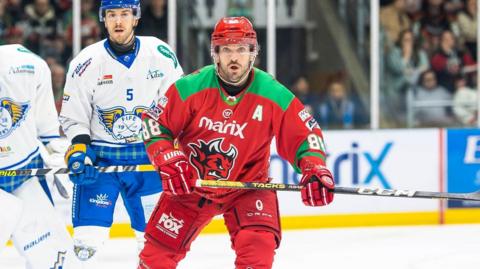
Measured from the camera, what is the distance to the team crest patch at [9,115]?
439 centimetres

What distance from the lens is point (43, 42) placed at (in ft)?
25.3

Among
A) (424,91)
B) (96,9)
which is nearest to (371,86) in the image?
(424,91)

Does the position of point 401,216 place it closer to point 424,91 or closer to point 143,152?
point 424,91

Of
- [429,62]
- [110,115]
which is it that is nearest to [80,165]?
[110,115]

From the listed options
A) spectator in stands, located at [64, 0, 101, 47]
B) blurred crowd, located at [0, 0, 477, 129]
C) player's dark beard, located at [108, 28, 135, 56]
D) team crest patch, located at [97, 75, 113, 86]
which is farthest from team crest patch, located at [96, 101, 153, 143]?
spectator in stands, located at [64, 0, 101, 47]

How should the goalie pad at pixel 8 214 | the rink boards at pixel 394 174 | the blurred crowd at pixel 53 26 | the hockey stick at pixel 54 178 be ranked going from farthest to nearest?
the blurred crowd at pixel 53 26 < the rink boards at pixel 394 174 < the hockey stick at pixel 54 178 < the goalie pad at pixel 8 214

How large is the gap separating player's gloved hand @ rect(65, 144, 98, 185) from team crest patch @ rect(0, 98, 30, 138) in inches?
14.1

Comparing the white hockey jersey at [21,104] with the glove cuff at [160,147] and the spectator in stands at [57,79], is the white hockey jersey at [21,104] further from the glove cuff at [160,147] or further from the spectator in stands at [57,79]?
the spectator in stands at [57,79]

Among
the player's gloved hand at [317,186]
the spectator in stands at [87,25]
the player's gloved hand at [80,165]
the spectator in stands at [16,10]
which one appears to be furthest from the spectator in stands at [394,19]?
the player's gloved hand at [317,186]

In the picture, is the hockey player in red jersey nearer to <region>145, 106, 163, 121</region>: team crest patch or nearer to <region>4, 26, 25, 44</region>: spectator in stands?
<region>145, 106, 163, 121</region>: team crest patch

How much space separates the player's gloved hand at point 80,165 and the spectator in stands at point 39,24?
306cm

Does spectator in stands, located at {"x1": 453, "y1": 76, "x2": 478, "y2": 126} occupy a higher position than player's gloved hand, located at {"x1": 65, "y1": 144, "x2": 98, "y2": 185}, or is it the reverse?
player's gloved hand, located at {"x1": 65, "y1": 144, "x2": 98, "y2": 185}

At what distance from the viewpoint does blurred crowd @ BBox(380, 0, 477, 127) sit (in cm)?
816

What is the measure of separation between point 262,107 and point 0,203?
1.02 metres
